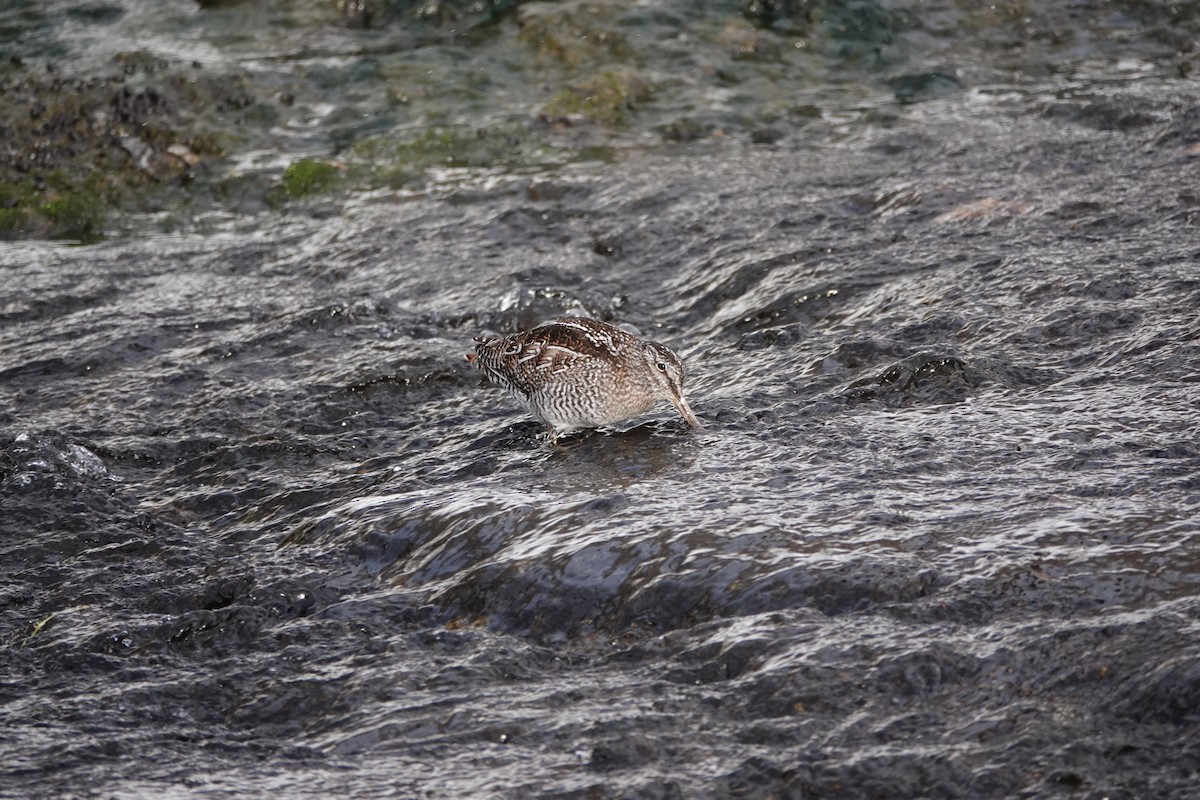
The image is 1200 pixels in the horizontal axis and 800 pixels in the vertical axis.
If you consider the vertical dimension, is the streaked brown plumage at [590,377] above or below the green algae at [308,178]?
below

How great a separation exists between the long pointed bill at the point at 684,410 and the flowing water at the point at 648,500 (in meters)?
0.07

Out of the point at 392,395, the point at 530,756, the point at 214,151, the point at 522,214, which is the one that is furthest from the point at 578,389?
the point at 214,151

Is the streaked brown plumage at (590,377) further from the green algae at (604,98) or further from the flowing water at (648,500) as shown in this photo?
the green algae at (604,98)

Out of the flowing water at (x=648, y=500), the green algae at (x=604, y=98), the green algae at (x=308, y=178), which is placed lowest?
the flowing water at (x=648, y=500)

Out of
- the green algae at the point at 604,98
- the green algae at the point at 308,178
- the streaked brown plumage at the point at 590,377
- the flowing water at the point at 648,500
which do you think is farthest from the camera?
the green algae at the point at 604,98

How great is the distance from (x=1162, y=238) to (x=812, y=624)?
488 centimetres

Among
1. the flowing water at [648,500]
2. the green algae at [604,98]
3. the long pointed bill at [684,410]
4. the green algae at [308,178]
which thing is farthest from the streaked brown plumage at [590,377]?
the green algae at [604,98]

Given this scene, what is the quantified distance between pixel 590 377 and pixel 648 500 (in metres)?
1.11

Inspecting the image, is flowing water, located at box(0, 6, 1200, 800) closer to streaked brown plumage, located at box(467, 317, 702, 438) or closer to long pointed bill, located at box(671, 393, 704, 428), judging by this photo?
long pointed bill, located at box(671, 393, 704, 428)

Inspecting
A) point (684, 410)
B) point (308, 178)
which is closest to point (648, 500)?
point (684, 410)

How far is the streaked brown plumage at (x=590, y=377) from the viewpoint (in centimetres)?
779

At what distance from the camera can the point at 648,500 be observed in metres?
6.88

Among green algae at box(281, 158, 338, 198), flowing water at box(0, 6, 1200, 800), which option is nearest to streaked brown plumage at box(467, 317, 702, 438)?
flowing water at box(0, 6, 1200, 800)

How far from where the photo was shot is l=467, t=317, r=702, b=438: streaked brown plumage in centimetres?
779
